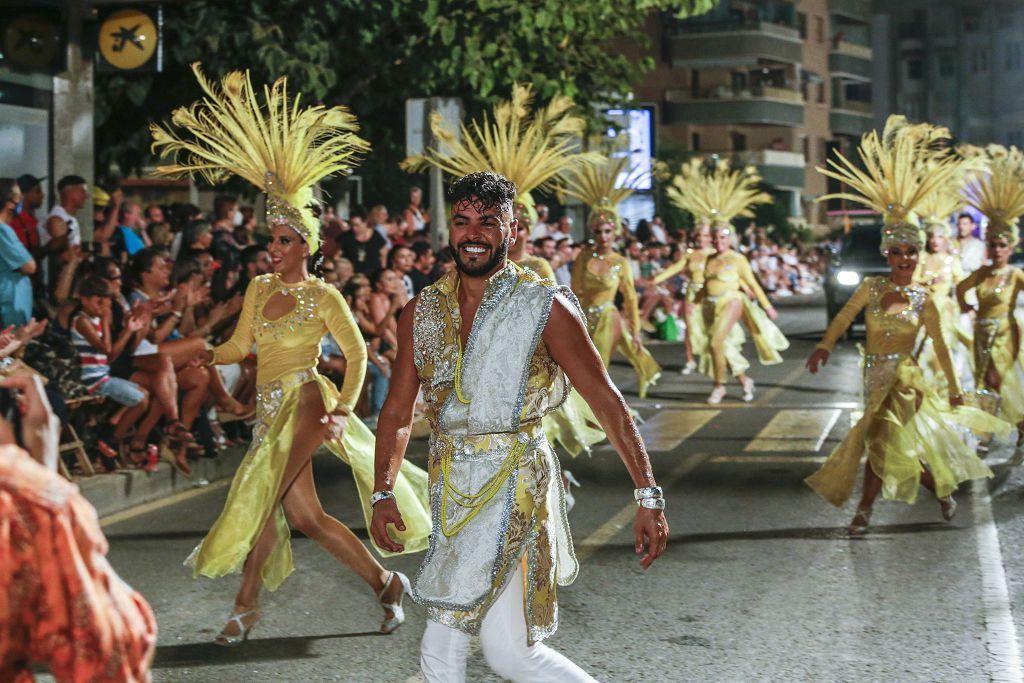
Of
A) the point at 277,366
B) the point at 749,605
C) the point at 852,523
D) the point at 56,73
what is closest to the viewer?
the point at 277,366

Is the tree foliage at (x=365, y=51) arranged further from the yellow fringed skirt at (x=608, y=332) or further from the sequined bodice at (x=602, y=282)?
the yellow fringed skirt at (x=608, y=332)

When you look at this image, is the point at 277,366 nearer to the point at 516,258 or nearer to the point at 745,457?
the point at 516,258

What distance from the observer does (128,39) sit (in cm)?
1412

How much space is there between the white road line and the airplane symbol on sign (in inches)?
330

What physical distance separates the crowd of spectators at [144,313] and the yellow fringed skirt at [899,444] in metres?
2.47

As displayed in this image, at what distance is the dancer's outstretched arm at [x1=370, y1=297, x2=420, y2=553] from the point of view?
4.74 metres

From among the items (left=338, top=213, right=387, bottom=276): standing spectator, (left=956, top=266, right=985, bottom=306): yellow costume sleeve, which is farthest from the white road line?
(left=338, top=213, right=387, bottom=276): standing spectator

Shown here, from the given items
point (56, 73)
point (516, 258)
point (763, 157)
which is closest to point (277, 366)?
point (516, 258)

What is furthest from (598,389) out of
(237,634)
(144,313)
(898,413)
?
(144,313)

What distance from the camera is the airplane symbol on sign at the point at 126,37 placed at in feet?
46.2

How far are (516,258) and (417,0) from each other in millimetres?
7976

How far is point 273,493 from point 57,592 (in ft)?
13.2

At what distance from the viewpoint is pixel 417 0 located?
17.3 meters

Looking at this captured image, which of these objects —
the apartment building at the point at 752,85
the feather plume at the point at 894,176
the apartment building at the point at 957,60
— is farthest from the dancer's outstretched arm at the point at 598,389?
the apartment building at the point at 957,60
